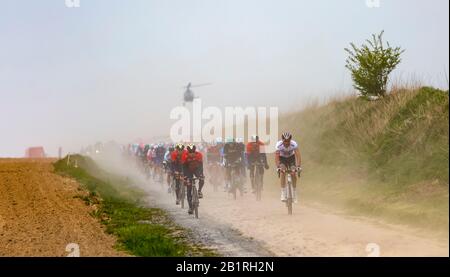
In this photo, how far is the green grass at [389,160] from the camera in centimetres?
1795

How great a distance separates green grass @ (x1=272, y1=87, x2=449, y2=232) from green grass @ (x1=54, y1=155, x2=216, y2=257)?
587 cm

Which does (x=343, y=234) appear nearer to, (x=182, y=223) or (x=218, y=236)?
(x=218, y=236)

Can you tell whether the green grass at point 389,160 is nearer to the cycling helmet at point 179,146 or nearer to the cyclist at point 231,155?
the cyclist at point 231,155

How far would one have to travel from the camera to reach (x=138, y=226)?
17047mm

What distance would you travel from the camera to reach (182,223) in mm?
18094

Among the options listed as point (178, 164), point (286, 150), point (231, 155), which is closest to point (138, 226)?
point (286, 150)

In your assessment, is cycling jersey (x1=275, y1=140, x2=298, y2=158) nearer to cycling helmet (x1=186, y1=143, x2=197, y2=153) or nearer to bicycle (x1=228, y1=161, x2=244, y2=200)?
cycling helmet (x1=186, y1=143, x2=197, y2=153)

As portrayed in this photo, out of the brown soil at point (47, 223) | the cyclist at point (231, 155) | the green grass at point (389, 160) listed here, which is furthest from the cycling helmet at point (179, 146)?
the green grass at point (389, 160)

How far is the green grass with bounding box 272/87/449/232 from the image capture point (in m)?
18.0

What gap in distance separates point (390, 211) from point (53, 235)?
29.9ft

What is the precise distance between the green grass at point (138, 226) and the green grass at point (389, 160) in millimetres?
5867

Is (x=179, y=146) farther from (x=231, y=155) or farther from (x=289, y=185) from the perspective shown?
(x=289, y=185)

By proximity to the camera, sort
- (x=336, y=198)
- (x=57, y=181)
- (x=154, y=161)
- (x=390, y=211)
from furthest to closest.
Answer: (x=154, y=161) < (x=57, y=181) < (x=336, y=198) < (x=390, y=211)
